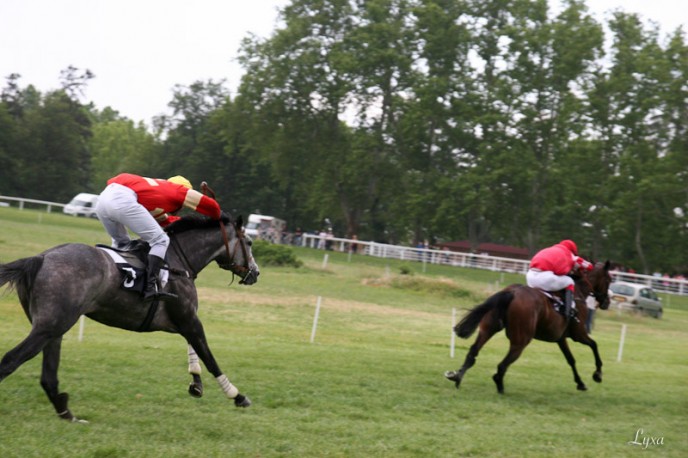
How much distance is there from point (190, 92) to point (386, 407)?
250 ft

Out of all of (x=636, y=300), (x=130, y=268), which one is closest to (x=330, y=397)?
(x=130, y=268)

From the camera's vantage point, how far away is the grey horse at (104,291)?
739cm

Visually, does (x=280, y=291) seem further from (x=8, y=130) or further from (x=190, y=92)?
(x=190, y=92)

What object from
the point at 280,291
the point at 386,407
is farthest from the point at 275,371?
the point at 280,291

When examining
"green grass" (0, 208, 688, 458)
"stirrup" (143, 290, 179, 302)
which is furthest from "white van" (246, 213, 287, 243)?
"stirrup" (143, 290, 179, 302)

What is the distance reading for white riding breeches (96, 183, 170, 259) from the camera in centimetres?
816

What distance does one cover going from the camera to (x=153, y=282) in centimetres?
824

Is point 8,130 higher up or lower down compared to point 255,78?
lower down

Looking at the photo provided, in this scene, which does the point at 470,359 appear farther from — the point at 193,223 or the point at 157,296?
the point at 157,296

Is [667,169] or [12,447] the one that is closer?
[12,447]

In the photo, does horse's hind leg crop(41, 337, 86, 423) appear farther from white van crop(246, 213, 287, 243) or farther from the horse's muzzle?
white van crop(246, 213, 287, 243)

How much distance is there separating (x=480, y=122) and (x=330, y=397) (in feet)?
154

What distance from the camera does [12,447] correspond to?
6793 mm

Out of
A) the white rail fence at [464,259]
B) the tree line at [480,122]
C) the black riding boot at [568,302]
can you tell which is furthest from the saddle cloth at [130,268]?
the tree line at [480,122]
